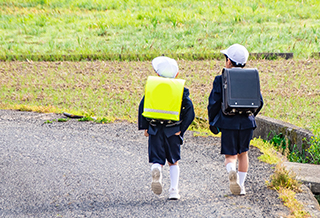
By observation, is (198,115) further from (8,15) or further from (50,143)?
(8,15)

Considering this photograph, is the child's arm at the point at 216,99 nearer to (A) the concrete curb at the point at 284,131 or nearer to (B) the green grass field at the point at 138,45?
(A) the concrete curb at the point at 284,131

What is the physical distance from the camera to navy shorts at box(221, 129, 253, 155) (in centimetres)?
402

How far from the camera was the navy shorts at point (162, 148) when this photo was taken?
4.02 metres

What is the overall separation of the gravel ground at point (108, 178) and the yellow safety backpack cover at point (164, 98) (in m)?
0.96

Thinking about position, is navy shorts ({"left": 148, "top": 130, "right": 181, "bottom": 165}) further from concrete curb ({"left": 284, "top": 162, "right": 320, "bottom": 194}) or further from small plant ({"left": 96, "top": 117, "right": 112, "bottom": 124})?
small plant ({"left": 96, "top": 117, "right": 112, "bottom": 124})

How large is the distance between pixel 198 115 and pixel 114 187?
331 cm

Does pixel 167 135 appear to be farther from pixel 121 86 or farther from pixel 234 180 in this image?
pixel 121 86

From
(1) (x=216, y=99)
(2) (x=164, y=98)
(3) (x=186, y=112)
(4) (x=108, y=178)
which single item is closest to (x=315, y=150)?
(1) (x=216, y=99)

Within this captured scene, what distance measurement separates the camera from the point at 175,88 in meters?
3.84

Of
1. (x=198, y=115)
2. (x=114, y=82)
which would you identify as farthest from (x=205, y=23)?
(x=198, y=115)

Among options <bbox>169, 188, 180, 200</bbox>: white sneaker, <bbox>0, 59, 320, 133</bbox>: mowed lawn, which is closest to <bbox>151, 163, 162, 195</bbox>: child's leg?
<bbox>169, 188, 180, 200</bbox>: white sneaker

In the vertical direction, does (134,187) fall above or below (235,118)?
below

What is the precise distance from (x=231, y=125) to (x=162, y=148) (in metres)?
0.75

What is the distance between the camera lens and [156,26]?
1741cm
